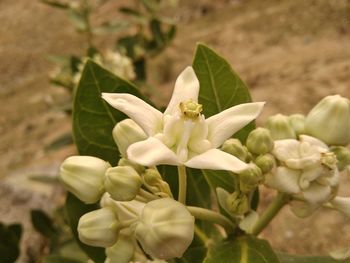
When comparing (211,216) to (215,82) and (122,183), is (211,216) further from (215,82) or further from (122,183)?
(215,82)

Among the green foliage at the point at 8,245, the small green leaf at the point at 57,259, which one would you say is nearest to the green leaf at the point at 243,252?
the small green leaf at the point at 57,259

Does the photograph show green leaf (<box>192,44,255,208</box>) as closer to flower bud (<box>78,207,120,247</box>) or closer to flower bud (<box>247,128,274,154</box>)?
flower bud (<box>247,128,274,154</box>)

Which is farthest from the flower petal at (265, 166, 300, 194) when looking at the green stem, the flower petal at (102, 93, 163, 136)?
the green stem

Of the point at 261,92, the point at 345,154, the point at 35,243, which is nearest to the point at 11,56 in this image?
the point at 261,92

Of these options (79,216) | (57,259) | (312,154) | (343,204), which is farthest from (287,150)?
(57,259)

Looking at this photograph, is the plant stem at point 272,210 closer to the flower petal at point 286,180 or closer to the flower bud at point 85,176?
the flower petal at point 286,180

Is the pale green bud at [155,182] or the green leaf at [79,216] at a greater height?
the pale green bud at [155,182]

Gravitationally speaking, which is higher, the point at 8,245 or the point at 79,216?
the point at 79,216
